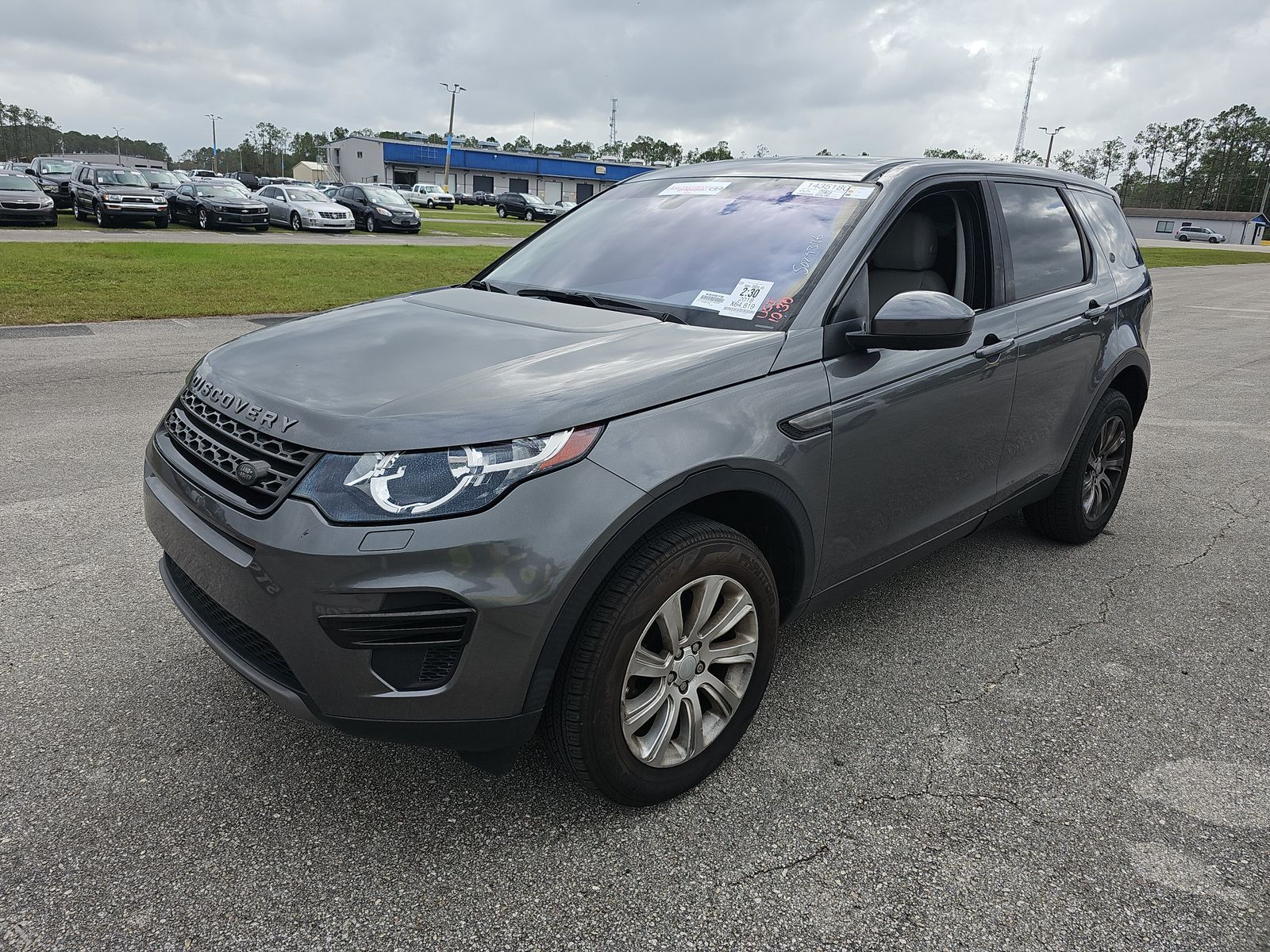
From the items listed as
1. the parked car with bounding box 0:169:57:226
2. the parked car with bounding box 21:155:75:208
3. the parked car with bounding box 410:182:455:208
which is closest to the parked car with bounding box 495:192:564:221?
the parked car with bounding box 410:182:455:208

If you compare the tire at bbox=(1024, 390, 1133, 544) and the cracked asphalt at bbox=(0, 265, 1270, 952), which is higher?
the tire at bbox=(1024, 390, 1133, 544)

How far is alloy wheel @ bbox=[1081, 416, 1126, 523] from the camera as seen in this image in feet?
14.6

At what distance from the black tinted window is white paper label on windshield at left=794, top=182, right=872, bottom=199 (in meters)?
0.87

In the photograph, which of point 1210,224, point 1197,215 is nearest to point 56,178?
point 1210,224

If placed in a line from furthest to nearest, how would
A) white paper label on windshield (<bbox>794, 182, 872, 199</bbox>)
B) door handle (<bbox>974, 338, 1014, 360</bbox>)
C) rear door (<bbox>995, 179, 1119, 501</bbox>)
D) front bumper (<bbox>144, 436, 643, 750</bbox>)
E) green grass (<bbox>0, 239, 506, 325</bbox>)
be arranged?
green grass (<bbox>0, 239, 506, 325</bbox>), rear door (<bbox>995, 179, 1119, 501</bbox>), door handle (<bbox>974, 338, 1014, 360</bbox>), white paper label on windshield (<bbox>794, 182, 872, 199</bbox>), front bumper (<bbox>144, 436, 643, 750</bbox>)

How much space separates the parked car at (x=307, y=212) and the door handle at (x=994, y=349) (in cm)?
2785

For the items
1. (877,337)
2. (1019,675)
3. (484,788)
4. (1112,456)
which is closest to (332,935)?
(484,788)

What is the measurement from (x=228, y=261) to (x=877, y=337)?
55.0 feet

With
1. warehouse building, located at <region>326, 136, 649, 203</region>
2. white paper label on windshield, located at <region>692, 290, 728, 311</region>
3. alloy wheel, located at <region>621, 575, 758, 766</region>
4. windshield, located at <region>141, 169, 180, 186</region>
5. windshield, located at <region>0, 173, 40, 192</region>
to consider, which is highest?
warehouse building, located at <region>326, 136, 649, 203</region>

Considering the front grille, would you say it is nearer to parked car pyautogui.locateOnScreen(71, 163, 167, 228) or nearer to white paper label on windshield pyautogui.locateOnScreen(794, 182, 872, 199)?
white paper label on windshield pyautogui.locateOnScreen(794, 182, 872, 199)

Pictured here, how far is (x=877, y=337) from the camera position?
107 inches

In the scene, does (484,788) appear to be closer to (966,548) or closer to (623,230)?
(623,230)

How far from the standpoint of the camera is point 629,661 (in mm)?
2260

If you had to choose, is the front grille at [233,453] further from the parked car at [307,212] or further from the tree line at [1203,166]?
the tree line at [1203,166]
